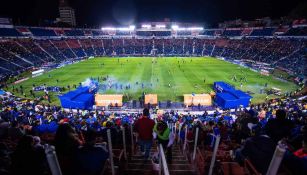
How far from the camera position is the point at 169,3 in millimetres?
138125

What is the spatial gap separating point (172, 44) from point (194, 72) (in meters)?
44.8

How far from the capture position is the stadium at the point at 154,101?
4510 millimetres

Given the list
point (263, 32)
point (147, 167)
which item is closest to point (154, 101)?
point (147, 167)

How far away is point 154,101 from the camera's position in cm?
2855

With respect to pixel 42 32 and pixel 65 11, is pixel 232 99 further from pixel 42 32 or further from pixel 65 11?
pixel 65 11

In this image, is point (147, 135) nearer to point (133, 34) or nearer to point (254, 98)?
point (254, 98)

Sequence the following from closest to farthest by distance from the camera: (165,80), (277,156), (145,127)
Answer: (277,156), (145,127), (165,80)

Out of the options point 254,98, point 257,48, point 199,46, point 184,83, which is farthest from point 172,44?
point 254,98

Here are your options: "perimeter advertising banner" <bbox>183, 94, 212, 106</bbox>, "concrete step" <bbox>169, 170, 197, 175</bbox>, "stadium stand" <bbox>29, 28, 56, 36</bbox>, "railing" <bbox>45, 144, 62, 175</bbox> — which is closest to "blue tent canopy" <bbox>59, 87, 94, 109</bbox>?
"perimeter advertising banner" <bbox>183, 94, 212, 106</bbox>

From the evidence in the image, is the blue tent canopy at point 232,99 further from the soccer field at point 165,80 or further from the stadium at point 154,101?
the soccer field at point 165,80

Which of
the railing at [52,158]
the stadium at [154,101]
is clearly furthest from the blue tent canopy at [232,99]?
the railing at [52,158]

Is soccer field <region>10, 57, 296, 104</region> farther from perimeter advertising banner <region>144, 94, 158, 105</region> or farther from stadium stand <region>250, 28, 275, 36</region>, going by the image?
stadium stand <region>250, 28, 275, 36</region>

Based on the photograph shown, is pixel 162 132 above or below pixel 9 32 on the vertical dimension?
below

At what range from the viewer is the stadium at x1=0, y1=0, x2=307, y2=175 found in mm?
4510
